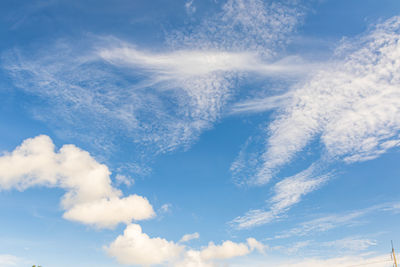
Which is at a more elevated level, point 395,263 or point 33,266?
point 395,263

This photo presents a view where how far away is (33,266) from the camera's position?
118 metres

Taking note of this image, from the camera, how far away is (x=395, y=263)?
4753 centimetres

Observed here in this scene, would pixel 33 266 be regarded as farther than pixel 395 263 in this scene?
Yes

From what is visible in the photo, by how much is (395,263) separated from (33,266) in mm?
284193
